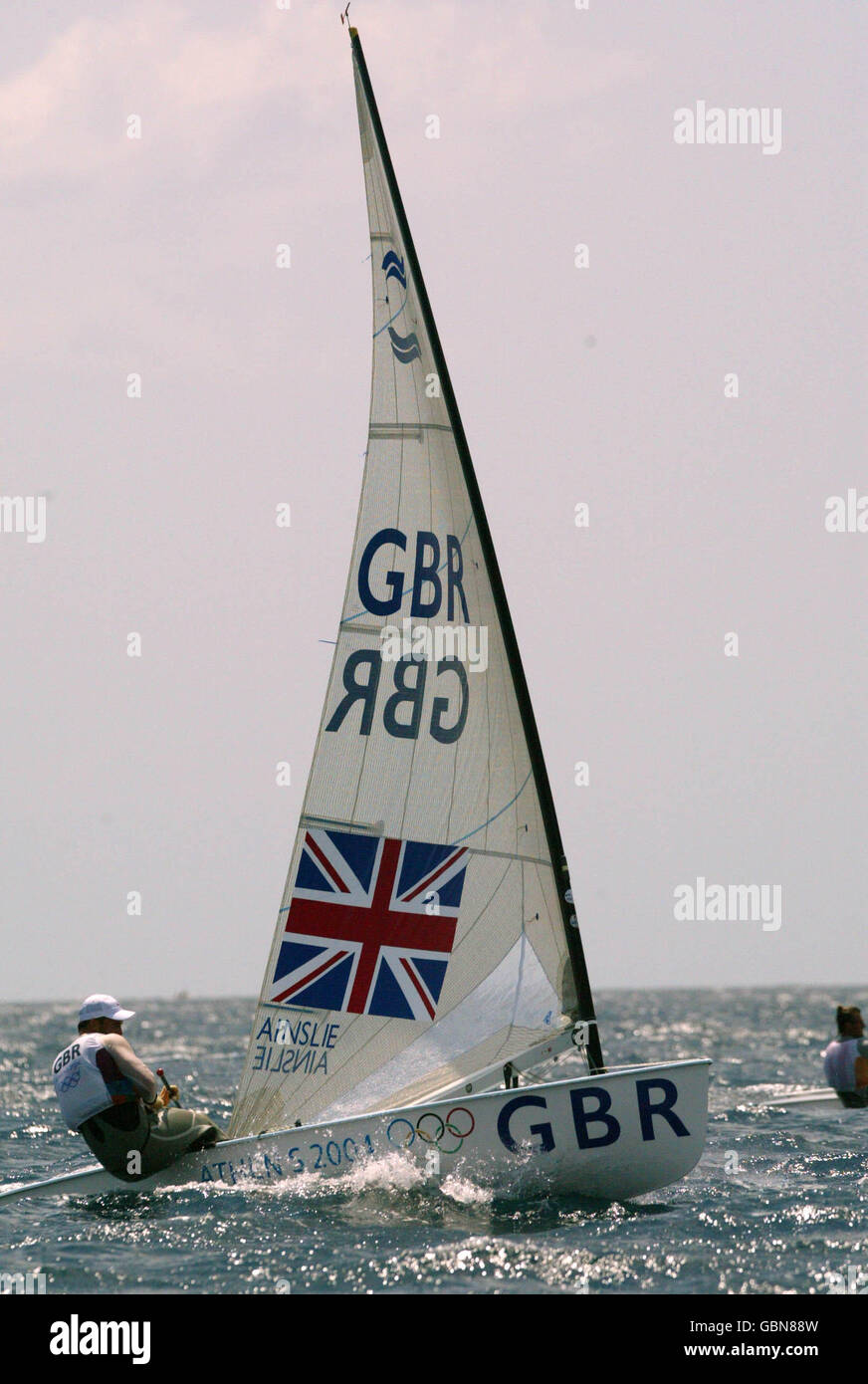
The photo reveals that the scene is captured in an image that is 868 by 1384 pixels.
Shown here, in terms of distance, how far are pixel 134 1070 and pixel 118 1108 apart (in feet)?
0.99

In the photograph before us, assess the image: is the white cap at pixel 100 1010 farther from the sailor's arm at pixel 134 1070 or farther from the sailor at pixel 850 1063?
the sailor at pixel 850 1063

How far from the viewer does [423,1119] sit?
1064 cm

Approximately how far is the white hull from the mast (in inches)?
294

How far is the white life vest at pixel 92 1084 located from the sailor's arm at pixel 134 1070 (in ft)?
0.09

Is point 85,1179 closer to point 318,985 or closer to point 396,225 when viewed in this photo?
point 318,985

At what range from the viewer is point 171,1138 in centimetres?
1116

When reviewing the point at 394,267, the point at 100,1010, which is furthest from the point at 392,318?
the point at 100,1010

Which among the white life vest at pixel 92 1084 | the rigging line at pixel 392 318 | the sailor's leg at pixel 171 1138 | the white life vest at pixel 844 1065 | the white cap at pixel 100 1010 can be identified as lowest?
the white life vest at pixel 844 1065

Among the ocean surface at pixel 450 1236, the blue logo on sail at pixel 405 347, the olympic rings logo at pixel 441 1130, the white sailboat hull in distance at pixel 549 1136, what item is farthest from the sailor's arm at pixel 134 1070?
the blue logo on sail at pixel 405 347

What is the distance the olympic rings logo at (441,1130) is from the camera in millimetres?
10578
